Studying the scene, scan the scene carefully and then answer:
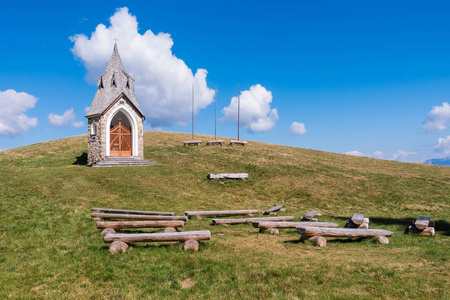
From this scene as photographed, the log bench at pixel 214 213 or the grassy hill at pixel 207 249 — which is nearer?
the grassy hill at pixel 207 249

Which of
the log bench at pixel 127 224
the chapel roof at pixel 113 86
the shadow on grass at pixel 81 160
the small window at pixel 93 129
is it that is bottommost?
the log bench at pixel 127 224

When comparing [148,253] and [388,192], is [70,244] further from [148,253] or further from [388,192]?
[388,192]

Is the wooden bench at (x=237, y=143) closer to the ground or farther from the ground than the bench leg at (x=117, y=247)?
farther from the ground

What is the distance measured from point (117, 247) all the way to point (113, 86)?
92.4ft

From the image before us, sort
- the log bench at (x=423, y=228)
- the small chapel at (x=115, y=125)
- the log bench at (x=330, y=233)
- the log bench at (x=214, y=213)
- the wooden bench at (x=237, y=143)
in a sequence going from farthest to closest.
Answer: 1. the wooden bench at (x=237, y=143)
2. the small chapel at (x=115, y=125)
3. the log bench at (x=214, y=213)
4. the log bench at (x=423, y=228)
5. the log bench at (x=330, y=233)

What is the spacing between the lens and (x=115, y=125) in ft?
114

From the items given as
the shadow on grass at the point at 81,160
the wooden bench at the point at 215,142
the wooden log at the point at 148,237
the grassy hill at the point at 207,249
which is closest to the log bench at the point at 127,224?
the grassy hill at the point at 207,249

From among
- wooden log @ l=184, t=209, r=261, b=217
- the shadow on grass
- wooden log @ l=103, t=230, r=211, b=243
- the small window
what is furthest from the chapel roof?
wooden log @ l=103, t=230, r=211, b=243

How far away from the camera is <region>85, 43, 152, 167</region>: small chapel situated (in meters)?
30.7

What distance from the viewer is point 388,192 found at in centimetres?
2522

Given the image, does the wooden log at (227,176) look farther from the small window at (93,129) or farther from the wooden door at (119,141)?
the small window at (93,129)

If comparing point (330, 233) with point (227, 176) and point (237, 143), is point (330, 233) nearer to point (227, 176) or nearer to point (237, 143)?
point (227, 176)

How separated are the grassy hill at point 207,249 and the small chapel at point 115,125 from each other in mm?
5476

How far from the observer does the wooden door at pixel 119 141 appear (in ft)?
108
